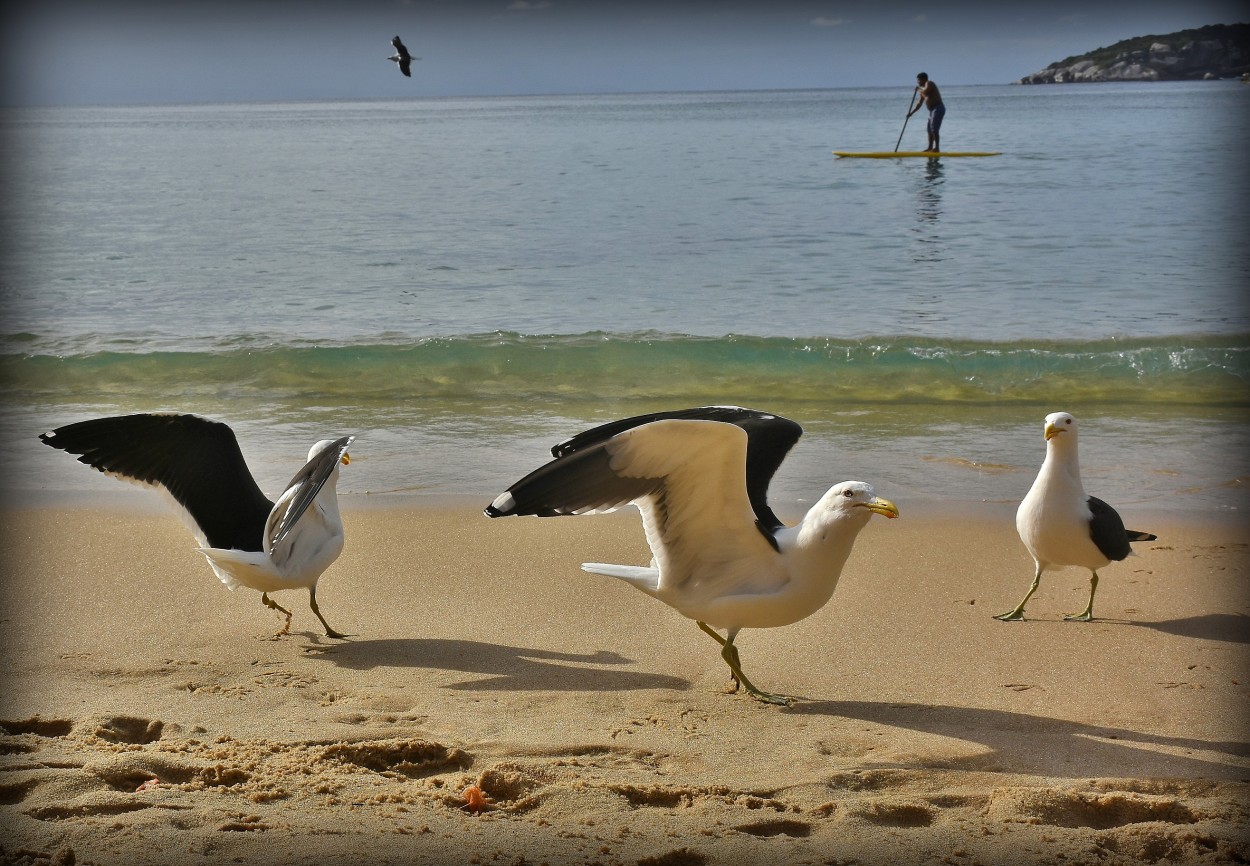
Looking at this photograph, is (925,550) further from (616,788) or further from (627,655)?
(616,788)

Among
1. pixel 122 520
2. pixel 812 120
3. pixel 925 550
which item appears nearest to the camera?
pixel 925 550

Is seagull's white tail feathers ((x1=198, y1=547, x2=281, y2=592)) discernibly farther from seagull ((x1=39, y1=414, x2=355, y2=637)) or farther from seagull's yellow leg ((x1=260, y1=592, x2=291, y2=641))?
seagull's yellow leg ((x1=260, y1=592, x2=291, y2=641))

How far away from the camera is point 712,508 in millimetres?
3883

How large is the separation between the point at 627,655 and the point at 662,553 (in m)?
0.66

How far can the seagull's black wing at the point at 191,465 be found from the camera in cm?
472

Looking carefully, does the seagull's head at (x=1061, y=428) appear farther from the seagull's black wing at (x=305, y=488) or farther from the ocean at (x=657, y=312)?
the seagull's black wing at (x=305, y=488)

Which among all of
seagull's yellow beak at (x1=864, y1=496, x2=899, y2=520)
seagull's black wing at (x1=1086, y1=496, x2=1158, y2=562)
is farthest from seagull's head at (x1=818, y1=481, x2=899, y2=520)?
seagull's black wing at (x1=1086, y1=496, x2=1158, y2=562)

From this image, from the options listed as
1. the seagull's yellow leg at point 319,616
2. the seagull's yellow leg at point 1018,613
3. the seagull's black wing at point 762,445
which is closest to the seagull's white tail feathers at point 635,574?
the seagull's black wing at point 762,445

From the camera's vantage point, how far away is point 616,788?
330 centimetres

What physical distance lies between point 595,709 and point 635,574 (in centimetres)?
48

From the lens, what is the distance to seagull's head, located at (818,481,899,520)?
378cm

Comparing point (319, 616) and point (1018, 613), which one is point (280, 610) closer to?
point (319, 616)

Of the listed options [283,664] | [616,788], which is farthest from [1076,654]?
[283,664]

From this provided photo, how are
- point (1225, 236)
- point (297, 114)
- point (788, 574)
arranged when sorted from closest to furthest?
point (788, 574)
point (1225, 236)
point (297, 114)
